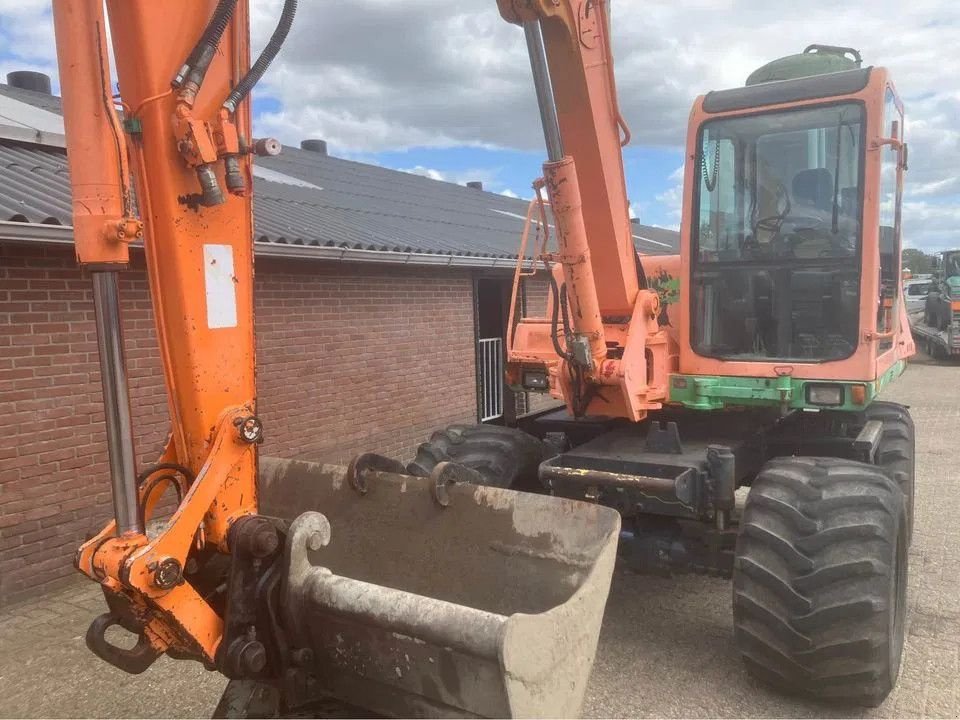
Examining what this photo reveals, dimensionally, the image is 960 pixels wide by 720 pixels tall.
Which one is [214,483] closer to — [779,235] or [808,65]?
[779,235]

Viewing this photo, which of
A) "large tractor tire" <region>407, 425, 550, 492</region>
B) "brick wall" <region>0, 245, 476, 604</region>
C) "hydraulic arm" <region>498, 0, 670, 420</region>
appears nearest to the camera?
"hydraulic arm" <region>498, 0, 670, 420</region>

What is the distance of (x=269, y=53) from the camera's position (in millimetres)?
2646

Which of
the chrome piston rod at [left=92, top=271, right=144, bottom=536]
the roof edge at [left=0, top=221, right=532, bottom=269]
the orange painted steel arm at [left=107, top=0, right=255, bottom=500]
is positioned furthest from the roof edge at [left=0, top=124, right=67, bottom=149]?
the chrome piston rod at [left=92, top=271, right=144, bottom=536]

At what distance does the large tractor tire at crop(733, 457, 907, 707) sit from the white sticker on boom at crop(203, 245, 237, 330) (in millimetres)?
2409

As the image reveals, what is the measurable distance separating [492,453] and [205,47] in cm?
291

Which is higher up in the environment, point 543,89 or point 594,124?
point 543,89

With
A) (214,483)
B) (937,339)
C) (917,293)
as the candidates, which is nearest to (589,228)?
(214,483)

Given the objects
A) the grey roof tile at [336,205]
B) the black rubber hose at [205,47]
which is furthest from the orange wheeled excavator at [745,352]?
the grey roof tile at [336,205]

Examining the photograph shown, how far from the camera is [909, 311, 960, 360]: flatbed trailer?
65.8 ft

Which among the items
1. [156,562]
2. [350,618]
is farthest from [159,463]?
[350,618]

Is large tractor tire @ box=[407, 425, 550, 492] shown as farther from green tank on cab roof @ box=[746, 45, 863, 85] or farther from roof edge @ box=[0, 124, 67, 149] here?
roof edge @ box=[0, 124, 67, 149]

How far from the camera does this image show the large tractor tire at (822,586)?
342cm

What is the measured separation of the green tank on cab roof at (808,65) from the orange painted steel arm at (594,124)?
4.64 feet

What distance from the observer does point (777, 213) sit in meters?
4.50
